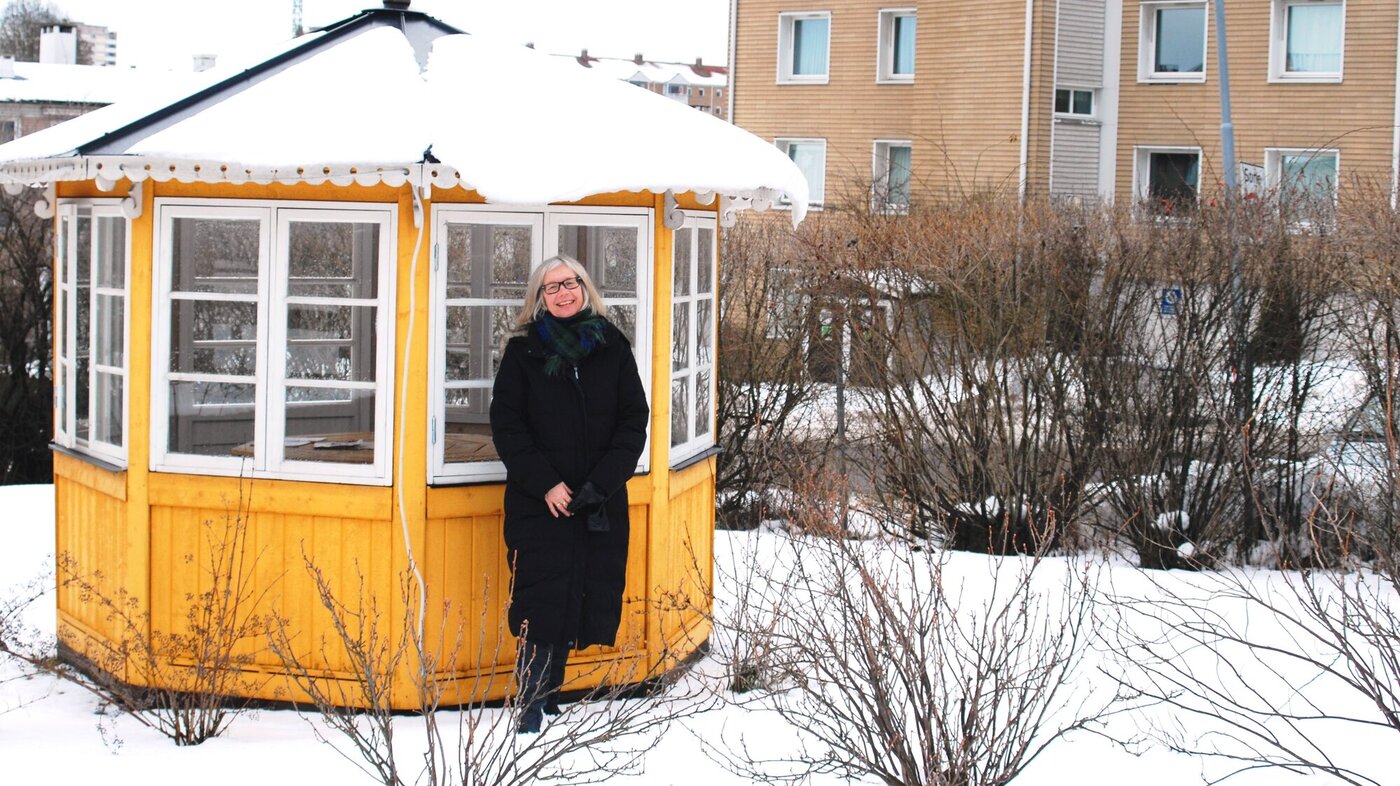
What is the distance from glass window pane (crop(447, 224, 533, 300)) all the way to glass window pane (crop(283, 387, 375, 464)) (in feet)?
2.54

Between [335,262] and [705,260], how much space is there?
6.02ft

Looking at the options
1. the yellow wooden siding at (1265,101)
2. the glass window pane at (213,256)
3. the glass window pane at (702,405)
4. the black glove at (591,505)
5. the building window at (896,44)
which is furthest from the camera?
the building window at (896,44)

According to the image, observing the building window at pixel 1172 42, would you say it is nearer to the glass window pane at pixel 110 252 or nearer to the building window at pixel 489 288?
the building window at pixel 489 288

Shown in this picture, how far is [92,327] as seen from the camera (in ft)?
21.5

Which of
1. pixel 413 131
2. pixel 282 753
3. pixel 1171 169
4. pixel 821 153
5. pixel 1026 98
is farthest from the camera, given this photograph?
pixel 821 153

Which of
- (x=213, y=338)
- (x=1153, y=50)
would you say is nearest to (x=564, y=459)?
(x=213, y=338)

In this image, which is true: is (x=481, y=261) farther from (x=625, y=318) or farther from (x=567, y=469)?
(x=567, y=469)

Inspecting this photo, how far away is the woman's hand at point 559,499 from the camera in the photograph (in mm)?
5855

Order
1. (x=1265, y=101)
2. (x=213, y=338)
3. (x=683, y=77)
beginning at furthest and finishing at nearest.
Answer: (x=683, y=77) < (x=1265, y=101) < (x=213, y=338)

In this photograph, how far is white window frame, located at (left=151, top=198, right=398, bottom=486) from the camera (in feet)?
19.8

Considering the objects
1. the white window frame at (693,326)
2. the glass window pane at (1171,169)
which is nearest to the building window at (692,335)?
the white window frame at (693,326)

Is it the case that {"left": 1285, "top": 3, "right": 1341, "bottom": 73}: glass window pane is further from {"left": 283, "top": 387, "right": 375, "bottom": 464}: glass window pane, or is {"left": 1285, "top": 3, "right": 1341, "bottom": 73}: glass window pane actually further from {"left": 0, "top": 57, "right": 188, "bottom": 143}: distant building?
{"left": 0, "top": 57, "right": 188, "bottom": 143}: distant building

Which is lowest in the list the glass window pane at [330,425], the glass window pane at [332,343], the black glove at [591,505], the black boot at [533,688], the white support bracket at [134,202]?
the black boot at [533,688]

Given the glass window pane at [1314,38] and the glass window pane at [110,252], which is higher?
the glass window pane at [1314,38]
